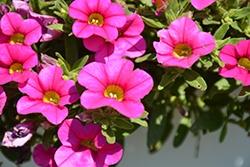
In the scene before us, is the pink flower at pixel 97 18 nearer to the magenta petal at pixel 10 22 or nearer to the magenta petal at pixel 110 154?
the magenta petal at pixel 10 22

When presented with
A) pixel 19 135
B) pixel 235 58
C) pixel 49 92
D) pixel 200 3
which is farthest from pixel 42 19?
pixel 235 58

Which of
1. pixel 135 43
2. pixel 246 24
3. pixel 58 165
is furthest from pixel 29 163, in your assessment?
pixel 246 24

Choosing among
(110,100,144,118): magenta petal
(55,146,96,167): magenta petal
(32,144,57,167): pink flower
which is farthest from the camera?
(32,144,57,167): pink flower

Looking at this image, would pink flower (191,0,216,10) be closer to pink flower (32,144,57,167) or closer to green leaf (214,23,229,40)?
green leaf (214,23,229,40)

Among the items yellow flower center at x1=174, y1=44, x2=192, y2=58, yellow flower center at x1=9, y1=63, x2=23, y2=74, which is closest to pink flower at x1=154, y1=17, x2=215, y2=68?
yellow flower center at x1=174, y1=44, x2=192, y2=58

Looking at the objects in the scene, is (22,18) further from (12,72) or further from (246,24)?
(246,24)

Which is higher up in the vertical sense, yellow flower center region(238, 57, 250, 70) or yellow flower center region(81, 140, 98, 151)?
yellow flower center region(238, 57, 250, 70)
